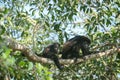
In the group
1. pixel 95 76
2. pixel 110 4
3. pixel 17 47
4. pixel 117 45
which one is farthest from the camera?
pixel 95 76

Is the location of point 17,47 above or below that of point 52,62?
above

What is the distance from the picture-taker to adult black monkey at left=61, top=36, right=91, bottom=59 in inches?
313

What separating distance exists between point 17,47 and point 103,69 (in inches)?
171

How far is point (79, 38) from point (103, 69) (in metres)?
1.11

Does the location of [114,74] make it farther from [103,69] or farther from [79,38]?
[79,38]

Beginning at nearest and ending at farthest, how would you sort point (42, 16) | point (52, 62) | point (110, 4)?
point (52, 62), point (42, 16), point (110, 4)

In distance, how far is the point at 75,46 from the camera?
27.4ft

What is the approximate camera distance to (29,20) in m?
7.04

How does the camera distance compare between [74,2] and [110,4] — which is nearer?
[74,2]

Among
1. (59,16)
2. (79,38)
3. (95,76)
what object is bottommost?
(95,76)

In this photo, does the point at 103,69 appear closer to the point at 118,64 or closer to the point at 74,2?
the point at 118,64

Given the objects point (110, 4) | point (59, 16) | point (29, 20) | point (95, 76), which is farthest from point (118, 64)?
point (29, 20)

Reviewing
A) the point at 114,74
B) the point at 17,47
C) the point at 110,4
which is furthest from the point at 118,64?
the point at 17,47

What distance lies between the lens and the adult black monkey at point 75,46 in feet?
26.1
